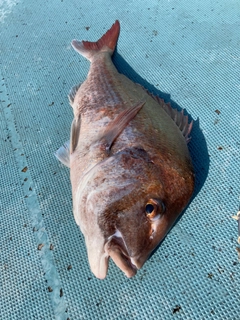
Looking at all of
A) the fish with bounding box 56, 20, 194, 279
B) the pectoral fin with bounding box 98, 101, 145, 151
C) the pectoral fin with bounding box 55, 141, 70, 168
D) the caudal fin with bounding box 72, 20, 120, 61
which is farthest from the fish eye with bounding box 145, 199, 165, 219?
the caudal fin with bounding box 72, 20, 120, 61

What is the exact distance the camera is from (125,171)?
5.36 feet

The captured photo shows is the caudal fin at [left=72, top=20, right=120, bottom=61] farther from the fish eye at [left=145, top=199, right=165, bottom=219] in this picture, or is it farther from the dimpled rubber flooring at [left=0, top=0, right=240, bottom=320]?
the fish eye at [left=145, top=199, right=165, bottom=219]

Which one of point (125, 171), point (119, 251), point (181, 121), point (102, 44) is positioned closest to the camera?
point (119, 251)

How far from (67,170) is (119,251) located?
1.00 metres

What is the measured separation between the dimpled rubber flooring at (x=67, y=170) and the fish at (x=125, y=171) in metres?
0.31

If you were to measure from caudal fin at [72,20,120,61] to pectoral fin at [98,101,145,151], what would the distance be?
106cm

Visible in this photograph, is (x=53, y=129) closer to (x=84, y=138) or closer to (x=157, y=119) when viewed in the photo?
(x=84, y=138)

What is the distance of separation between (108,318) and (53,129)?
147 cm

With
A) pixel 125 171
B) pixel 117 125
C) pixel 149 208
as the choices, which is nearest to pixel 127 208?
pixel 149 208

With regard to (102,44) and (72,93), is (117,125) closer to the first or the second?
(72,93)

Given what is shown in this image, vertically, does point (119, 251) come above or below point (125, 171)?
below

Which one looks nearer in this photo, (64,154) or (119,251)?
(119,251)

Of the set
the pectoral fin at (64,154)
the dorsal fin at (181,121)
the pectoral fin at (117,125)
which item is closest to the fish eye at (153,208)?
the pectoral fin at (117,125)

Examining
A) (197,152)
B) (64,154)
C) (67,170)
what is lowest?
(197,152)
